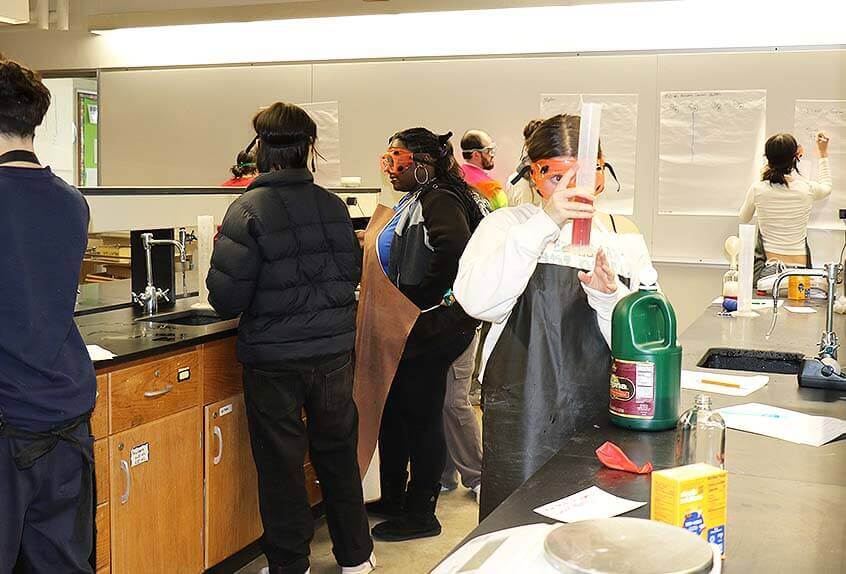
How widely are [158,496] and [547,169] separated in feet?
5.36

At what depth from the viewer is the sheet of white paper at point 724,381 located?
2580 mm

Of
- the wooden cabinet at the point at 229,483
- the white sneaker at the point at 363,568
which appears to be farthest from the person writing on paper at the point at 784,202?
the wooden cabinet at the point at 229,483

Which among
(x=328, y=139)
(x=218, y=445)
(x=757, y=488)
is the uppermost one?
Answer: (x=328, y=139)

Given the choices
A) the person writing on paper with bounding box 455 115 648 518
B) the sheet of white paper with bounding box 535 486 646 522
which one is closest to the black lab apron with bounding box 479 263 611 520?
the person writing on paper with bounding box 455 115 648 518

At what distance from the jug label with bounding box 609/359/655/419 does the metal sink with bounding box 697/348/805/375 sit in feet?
4.19

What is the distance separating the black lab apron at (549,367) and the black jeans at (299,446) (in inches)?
37.4

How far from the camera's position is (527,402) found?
2375mm

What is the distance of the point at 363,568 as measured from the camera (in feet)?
11.2

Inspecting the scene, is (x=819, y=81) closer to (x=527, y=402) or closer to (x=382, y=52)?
(x=382, y=52)

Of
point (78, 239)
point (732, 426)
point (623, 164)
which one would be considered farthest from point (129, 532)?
point (623, 164)

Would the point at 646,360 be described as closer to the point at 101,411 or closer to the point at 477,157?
the point at 101,411

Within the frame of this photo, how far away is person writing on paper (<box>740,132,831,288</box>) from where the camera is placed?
5.59 m

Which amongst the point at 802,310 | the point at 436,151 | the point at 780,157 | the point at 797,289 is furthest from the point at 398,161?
the point at 780,157

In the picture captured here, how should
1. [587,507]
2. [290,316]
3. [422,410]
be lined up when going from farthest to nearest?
[422,410] < [290,316] < [587,507]
